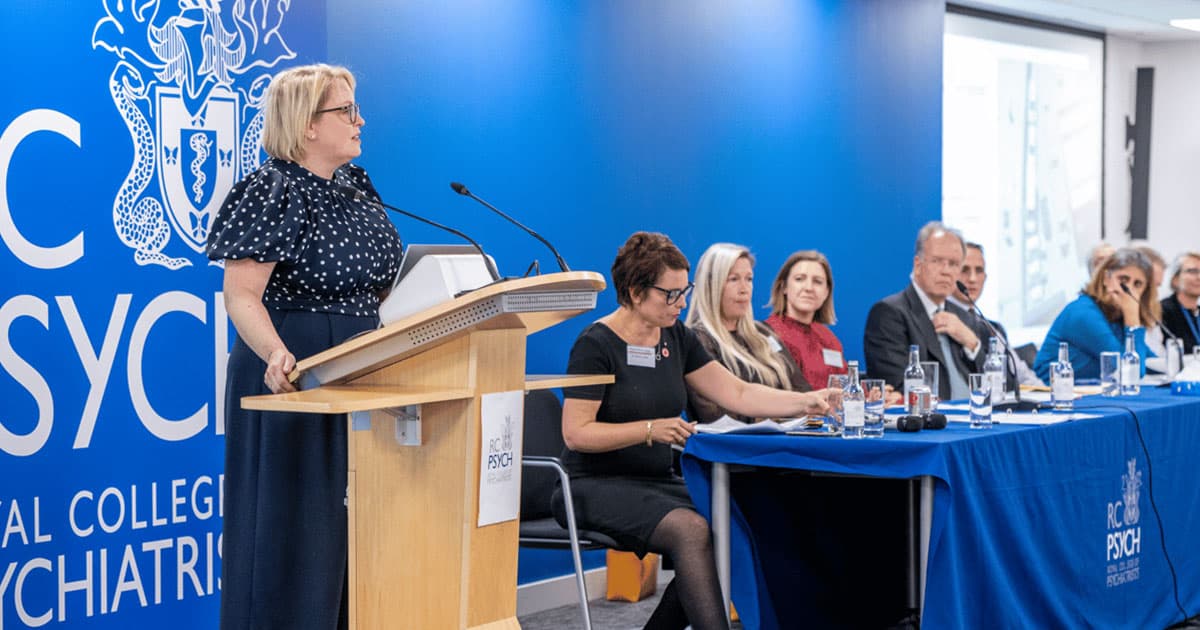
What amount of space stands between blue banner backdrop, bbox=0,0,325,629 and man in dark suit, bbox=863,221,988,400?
7.84ft

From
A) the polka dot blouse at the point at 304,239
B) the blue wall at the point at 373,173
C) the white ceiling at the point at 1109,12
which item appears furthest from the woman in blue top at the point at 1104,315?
the polka dot blouse at the point at 304,239

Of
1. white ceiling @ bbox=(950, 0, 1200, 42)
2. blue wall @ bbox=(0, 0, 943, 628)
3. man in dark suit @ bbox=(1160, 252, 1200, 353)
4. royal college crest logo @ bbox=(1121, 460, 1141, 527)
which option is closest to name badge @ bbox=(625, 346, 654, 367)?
blue wall @ bbox=(0, 0, 943, 628)

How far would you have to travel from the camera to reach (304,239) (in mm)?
2770

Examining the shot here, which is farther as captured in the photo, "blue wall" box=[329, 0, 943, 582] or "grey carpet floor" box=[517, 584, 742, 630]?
"grey carpet floor" box=[517, 584, 742, 630]

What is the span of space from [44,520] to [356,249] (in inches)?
48.7

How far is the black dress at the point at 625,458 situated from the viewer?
11.9 feet

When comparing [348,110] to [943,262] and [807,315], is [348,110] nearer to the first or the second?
[807,315]

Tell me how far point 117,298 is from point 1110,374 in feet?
10.8

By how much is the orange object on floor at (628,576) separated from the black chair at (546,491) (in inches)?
34.7

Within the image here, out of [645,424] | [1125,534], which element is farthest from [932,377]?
[645,424]

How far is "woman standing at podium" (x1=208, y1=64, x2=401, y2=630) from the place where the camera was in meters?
2.76

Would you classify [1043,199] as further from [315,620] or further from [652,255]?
[315,620]

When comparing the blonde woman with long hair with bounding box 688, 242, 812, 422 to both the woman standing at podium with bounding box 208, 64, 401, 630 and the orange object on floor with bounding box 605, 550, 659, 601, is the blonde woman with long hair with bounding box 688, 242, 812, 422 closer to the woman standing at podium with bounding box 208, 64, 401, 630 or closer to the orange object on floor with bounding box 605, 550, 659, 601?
the orange object on floor with bounding box 605, 550, 659, 601

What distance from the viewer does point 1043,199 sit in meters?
8.58
